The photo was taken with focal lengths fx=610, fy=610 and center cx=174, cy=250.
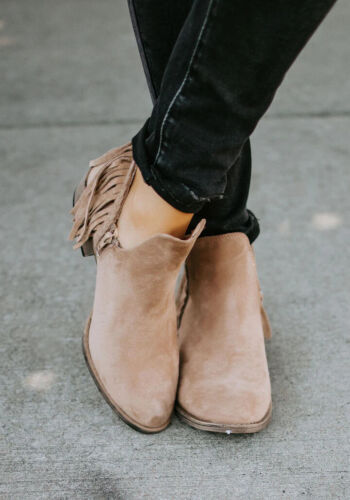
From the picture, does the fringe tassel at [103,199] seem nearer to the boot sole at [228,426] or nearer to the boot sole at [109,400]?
the boot sole at [109,400]

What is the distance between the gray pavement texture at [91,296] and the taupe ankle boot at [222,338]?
0.05m

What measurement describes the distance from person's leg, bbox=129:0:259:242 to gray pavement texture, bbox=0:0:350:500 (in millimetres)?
293

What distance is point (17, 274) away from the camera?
4.58 feet

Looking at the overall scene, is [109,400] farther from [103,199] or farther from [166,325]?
[103,199]

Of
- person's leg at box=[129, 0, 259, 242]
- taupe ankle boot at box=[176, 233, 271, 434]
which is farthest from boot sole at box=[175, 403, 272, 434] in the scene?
person's leg at box=[129, 0, 259, 242]

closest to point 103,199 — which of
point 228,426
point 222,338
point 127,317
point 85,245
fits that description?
point 85,245

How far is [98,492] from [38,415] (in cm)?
19

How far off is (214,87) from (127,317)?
0.39m

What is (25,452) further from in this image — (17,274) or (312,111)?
(312,111)

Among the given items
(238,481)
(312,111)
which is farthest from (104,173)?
(312,111)

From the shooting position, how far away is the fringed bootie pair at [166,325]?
0.95 meters

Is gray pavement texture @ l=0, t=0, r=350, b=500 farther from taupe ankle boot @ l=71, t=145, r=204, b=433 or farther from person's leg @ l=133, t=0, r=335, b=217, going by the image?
person's leg @ l=133, t=0, r=335, b=217

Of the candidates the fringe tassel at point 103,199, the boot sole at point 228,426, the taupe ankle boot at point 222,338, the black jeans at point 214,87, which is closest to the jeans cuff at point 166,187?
the black jeans at point 214,87

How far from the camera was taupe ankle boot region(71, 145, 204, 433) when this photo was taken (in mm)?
935
